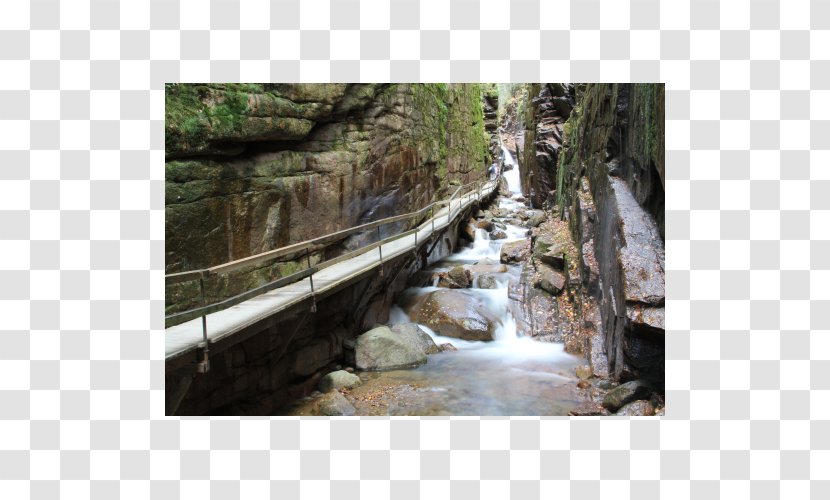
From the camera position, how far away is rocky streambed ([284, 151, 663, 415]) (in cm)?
720

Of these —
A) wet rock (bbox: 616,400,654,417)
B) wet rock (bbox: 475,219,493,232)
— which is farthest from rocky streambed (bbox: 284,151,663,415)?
wet rock (bbox: 475,219,493,232)

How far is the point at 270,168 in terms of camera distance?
7953 mm

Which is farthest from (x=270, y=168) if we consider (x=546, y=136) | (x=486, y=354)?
(x=546, y=136)

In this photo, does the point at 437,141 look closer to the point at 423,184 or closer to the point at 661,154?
the point at 423,184

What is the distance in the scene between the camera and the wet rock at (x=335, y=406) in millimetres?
6824

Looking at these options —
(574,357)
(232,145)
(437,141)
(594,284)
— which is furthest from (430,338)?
(437,141)

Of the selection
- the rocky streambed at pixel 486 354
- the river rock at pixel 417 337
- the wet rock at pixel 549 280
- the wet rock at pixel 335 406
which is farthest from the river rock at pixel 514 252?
the wet rock at pixel 335 406

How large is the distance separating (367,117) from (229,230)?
172 inches

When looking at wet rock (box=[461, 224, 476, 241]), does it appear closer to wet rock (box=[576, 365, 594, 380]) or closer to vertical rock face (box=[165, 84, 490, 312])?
vertical rock face (box=[165, 84, 490, 312])

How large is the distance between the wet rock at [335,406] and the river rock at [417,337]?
2711 mm

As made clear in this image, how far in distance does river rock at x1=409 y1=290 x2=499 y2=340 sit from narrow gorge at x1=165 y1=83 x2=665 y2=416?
0.16 ft

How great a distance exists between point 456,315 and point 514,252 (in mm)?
5682

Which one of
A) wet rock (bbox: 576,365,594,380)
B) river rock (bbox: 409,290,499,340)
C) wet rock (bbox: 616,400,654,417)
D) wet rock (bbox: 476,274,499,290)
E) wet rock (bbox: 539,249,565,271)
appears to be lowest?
wet rock (bbox: 576,365,594,380)

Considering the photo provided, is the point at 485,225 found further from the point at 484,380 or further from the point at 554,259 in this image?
the point at 484,380
